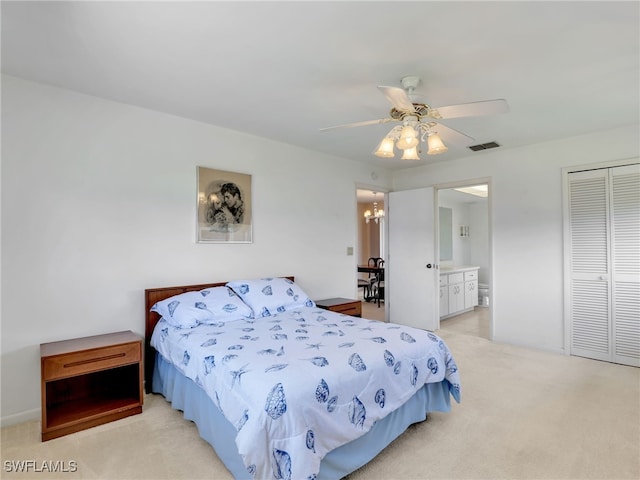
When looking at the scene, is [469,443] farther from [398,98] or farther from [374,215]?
[374,215]

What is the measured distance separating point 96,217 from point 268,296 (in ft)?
5.09

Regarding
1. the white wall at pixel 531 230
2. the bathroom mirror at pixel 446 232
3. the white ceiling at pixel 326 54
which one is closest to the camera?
the white ceiling at pixel 326 54

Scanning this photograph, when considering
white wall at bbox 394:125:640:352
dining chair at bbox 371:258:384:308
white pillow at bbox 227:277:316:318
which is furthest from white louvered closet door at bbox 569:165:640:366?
dining chair at bbox 371:258:384:308

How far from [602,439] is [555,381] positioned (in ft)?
3.17

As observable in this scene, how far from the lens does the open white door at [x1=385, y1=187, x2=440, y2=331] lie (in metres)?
4.88

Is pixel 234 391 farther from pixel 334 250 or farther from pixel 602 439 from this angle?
pixel 334 250

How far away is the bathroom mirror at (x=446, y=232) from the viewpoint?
6602 millimetres

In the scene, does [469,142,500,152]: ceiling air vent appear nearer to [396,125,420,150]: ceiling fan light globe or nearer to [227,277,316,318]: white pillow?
[396,125,420,150]: ceiling fan light globe

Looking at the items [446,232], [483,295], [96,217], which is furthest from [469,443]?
[483,295]

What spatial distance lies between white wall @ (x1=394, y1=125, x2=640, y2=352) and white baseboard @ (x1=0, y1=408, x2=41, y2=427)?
4.64m

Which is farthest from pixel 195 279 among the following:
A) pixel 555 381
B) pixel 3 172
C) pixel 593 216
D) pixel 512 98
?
pixel 593 216

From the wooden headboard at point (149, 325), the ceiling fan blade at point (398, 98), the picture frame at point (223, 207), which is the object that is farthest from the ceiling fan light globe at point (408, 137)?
the wooden headboard at point (149, 325)

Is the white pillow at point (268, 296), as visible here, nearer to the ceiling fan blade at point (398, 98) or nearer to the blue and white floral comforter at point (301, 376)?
the blue and white floral comforter at point (301, 376)

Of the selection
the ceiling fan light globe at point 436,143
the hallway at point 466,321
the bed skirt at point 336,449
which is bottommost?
the hallway at point 466,321
